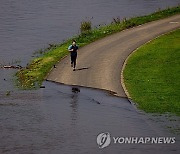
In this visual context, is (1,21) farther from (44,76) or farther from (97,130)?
(97,130)

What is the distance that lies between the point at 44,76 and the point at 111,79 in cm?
557

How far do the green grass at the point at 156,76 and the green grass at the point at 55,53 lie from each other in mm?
6401

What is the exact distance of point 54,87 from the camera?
121 ft

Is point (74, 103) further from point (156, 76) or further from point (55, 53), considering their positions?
point (55, 53)

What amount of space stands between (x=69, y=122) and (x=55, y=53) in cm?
1871

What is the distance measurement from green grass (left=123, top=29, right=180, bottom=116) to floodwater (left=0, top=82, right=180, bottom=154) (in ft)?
4.64

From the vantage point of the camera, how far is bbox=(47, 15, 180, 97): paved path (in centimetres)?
3762

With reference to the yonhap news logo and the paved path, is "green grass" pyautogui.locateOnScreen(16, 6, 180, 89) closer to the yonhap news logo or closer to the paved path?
the paved path

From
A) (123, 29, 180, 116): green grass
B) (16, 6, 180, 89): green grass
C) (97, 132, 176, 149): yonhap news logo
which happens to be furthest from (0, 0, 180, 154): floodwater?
(123, 29, 180, 116): green grass

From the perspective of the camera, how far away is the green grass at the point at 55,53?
3962 centimetres

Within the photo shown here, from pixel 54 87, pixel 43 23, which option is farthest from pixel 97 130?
pixel 43 23

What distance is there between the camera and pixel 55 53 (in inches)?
1873

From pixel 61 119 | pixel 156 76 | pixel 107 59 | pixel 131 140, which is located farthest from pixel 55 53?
pixel 131 140

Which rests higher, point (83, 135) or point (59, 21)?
point (59, 21)
